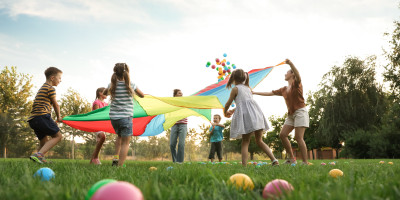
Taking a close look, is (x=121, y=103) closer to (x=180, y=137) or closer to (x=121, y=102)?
(x=121, y=102)

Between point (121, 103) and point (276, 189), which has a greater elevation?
point (121, 103)

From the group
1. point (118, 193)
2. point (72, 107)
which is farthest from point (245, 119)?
point (72, 107)

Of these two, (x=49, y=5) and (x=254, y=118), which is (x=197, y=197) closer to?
(x=254, y=118)

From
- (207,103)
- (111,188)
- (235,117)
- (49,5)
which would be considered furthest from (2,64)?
(111,188)

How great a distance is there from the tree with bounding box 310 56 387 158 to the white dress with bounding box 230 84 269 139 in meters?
18.6

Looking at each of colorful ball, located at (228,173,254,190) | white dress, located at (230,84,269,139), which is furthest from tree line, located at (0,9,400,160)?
colorful ball, located at (228,173,254,190)

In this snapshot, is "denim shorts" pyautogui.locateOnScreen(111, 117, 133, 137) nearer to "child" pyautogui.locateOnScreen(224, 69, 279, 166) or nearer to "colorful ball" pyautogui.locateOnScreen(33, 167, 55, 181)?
"child" pyautogui.locateOnScreen(224, 69, 279, 166)

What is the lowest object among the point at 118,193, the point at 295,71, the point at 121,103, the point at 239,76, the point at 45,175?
the point at 45,175

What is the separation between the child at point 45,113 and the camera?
4.38 m

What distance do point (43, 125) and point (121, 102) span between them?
1350 millimetres

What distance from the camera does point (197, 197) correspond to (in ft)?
4.20

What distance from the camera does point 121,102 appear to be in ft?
13.7

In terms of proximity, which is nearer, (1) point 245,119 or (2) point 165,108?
(1) point 245,119

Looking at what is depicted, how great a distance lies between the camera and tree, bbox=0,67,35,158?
1747 centimetres
